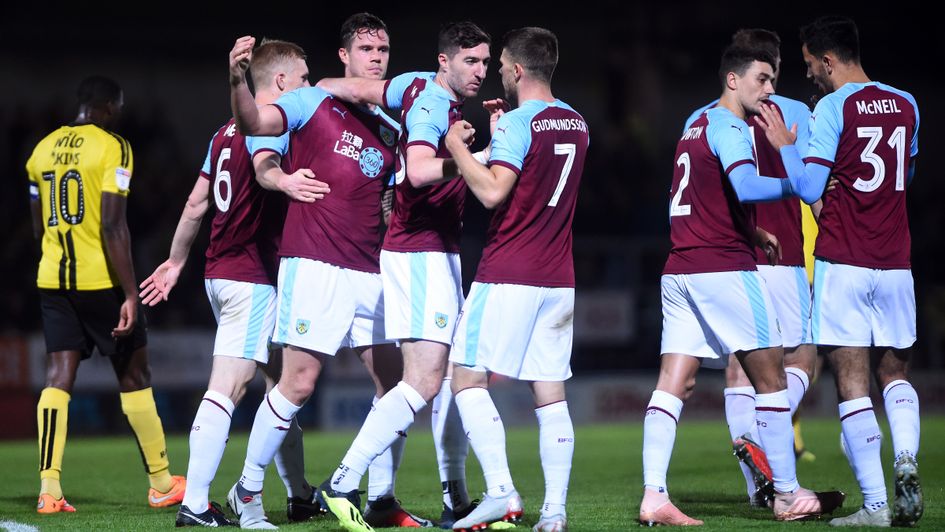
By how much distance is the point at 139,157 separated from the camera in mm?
17656

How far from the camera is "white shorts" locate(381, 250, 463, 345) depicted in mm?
5582

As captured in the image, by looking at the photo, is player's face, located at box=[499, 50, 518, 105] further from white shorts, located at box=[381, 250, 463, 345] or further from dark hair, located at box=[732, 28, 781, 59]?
dark hair, located at box=[732, 28, 781, 59]

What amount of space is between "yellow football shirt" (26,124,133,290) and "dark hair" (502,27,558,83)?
2858mm

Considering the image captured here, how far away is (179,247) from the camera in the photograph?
21.0 feet

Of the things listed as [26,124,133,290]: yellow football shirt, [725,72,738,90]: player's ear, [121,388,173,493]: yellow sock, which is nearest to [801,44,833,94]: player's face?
[725,72,738,90]: player's ear

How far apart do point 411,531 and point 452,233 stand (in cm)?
150

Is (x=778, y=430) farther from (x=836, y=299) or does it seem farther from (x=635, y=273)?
(x=635, y=273)

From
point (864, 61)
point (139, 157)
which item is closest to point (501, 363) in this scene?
point (139, 157)

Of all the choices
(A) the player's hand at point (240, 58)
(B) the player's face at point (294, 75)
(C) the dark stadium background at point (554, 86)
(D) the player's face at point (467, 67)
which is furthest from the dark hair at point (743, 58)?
(C) the dark stadium background at point (554, 86)

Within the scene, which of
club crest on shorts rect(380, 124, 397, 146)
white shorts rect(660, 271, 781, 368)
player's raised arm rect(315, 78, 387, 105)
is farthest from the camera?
club crest on shorts rect(380, 124, 397, 146)

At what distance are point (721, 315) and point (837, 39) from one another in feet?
5.01

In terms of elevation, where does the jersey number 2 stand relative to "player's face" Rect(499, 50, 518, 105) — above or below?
below

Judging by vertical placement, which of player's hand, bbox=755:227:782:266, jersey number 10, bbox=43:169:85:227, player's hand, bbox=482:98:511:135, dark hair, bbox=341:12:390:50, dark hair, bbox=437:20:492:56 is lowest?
player's hand, bbox=755:227:782:266

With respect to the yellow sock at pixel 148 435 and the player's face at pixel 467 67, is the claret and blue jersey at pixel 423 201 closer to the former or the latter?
the player's face at pixel 467 67
